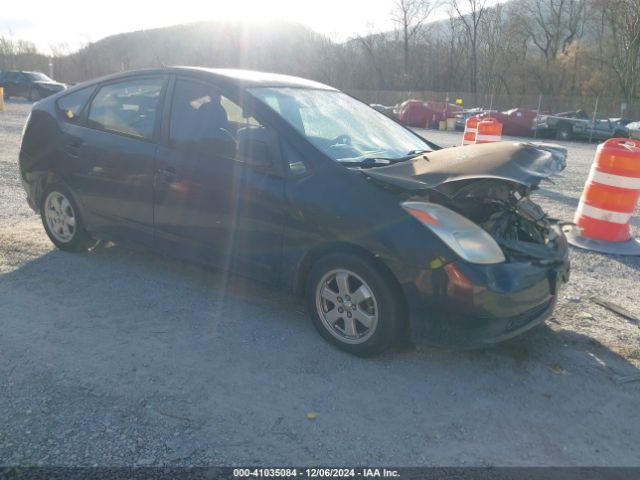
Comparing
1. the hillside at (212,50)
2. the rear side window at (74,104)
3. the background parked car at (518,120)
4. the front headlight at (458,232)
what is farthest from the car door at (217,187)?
the hillside at (212,50)

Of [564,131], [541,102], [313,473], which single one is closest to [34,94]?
[564,131]

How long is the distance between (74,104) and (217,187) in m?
2.08

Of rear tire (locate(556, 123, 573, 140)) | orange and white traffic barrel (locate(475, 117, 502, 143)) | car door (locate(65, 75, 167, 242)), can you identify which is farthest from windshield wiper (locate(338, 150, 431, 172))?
rear tire (locate(556, 123, 573, 140))

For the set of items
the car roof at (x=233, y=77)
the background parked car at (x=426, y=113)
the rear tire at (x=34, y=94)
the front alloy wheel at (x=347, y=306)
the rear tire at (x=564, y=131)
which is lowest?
the rear tire at (x=564, y=131)

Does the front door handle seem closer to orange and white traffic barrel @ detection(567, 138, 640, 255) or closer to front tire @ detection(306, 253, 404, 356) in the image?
front tire @ detection(306, 253, 404, 356)

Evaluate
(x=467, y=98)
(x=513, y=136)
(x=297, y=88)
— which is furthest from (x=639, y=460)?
(x=467, y=98)

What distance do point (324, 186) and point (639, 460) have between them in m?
2.21

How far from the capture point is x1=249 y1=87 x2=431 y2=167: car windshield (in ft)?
12.2

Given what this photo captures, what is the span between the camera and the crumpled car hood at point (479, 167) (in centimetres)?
308

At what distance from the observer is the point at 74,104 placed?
4.79 metres

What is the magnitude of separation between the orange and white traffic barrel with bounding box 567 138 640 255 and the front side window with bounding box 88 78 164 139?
4.71 metres

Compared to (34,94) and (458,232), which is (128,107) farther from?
(34,94)

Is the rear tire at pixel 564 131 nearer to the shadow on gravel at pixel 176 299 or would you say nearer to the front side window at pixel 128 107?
the shadow on gravel at pixel 176 299

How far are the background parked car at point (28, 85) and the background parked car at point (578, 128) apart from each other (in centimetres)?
2706
